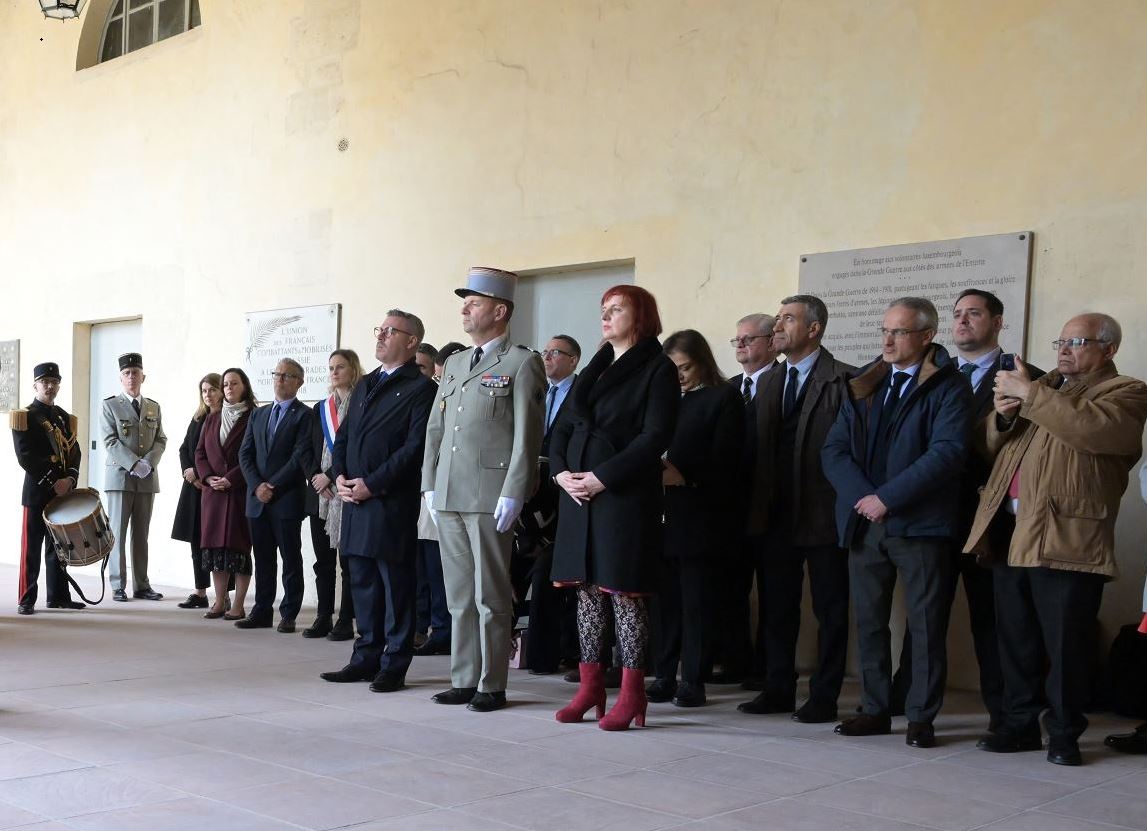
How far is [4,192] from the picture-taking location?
11.6 meters

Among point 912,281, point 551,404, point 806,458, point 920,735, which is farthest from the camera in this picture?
point 551,404

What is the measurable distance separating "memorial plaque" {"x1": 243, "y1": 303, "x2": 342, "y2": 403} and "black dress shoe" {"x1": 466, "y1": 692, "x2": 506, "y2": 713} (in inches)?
166

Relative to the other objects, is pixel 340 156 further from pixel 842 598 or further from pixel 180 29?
pixel 842 598

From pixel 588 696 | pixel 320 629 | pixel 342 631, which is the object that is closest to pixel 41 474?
pixel 320 629

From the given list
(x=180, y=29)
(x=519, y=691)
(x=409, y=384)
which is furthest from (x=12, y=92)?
(x=519, y=691)

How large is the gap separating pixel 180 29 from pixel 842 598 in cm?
791

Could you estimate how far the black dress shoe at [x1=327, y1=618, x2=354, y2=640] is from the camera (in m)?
6.55

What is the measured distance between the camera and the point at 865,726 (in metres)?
4.38

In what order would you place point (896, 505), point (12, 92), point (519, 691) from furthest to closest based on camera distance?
point (12, 92) < point (519, 691) < point (896, 505)

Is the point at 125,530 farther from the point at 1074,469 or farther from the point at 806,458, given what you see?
the point at 1074,469

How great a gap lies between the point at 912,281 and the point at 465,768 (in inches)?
128

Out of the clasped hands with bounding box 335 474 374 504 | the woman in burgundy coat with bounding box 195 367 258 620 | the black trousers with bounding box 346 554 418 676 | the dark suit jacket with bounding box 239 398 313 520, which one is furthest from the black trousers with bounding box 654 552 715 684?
the woman in burgundy coat with bounding box 195 367 258 620

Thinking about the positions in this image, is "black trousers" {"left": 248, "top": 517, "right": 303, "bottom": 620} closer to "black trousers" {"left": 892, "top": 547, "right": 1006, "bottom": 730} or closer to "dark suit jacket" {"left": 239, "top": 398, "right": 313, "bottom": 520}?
"dark suit jacket" {"left": 239, "top": 398, "right": 313, "bottom": 520}

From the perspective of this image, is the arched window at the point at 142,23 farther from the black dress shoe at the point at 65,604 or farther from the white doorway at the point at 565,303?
the black dress shoe at the point at 65,604
